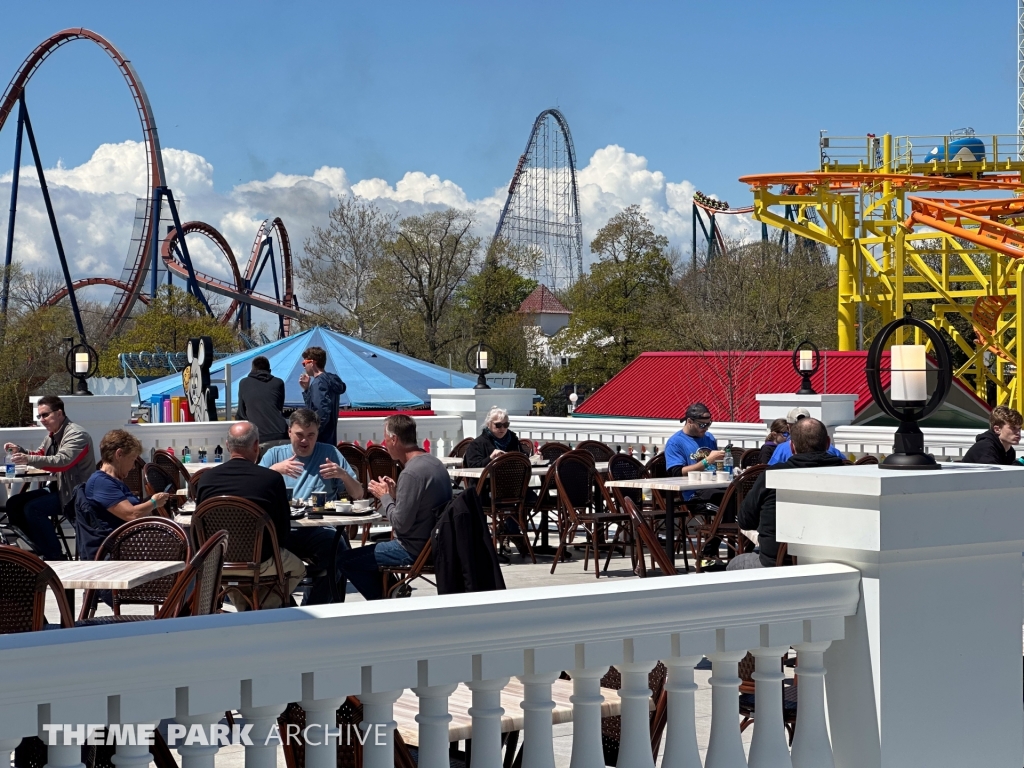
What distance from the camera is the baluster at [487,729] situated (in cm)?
276

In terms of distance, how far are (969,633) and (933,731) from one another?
28 cm

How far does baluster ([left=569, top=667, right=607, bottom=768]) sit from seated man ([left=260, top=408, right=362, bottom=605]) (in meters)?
4.66

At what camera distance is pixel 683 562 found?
10.4m

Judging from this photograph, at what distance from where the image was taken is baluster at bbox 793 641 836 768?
3199 millimetres

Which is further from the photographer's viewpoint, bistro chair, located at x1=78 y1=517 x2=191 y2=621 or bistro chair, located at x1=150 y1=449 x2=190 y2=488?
bistro chair, located at x1=150 y1=449 x2=190 y2=488

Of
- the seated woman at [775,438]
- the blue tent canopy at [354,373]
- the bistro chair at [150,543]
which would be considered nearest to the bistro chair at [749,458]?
the seated woman at [775,438]

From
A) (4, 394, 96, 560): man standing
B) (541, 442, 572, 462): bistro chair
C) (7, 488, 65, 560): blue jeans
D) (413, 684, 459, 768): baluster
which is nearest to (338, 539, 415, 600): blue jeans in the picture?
(7, 488, 65, 560): blue jeans

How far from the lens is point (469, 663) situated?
8.83 ft

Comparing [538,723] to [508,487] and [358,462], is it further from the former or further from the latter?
[358,462]

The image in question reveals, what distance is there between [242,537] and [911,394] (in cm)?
409

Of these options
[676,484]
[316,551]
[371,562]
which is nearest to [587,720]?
[371,562]

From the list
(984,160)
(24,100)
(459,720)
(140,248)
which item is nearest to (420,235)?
(140,248)

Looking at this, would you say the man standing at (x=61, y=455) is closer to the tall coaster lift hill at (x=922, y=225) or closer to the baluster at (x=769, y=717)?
the baluster at (x=769, y=717)

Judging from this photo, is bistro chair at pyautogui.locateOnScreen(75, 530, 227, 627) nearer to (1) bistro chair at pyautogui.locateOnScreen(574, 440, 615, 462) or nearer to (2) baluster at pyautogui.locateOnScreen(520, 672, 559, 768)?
(2) baluster at pyautogui.locateOnScreen(520, 672, 559, 768)
